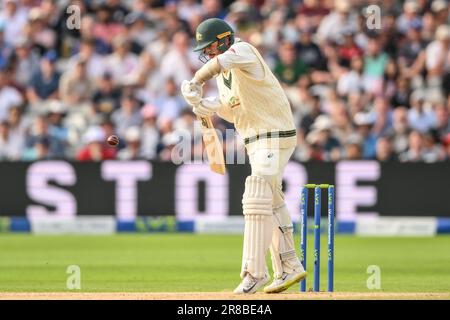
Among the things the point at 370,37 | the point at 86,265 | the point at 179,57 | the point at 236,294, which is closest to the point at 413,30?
the point at 370,37

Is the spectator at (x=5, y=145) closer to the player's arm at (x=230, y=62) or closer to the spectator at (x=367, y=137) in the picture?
the spectator at (x=367, y=137)

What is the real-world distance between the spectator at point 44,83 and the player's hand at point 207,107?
341 inches

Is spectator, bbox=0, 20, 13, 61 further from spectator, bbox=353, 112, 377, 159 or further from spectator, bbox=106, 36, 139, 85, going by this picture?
spectator, bbox=353, 112, 377, 159

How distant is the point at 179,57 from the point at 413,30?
3285mm

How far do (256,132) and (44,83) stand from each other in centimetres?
897

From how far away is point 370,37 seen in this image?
16703 mm

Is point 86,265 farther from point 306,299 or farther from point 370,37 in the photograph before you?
point 370,37

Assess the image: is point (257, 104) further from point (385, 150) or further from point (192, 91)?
point (385, 150)

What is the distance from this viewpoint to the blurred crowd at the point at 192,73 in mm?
15742

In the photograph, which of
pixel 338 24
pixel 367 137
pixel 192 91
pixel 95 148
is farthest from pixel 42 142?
pixel 192 91

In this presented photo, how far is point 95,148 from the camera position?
1560 centimetres

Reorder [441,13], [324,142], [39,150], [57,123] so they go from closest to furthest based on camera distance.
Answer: [324,142], [39,150], [57,123], [441,13]

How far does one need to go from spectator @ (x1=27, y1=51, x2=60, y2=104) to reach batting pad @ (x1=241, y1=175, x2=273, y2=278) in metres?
8.90

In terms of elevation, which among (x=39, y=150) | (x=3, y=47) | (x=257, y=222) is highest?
(x=3, y=47)
